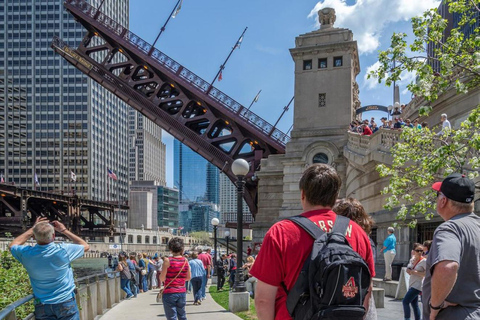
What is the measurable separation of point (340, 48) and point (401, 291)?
20007 mm

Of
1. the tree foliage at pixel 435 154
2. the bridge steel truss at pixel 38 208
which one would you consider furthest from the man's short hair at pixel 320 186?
the bridge steel truss at pixel 38 208

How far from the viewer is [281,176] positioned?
103ft

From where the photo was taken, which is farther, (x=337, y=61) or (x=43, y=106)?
(x=43, y=106)

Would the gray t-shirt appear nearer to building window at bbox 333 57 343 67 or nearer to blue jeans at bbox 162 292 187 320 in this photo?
blue jeans at bbox 162 292 187 320

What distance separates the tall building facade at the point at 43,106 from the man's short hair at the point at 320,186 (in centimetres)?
13172

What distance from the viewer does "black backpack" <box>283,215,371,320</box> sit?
8.79 feet

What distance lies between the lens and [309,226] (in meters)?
2.90

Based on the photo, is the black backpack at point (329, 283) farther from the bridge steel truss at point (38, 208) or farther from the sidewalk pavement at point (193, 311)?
the bridge steel truss at point (38, 208)

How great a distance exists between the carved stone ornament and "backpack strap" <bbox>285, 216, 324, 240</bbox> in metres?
29.1

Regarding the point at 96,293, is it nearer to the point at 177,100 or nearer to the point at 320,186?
the point at 320,186

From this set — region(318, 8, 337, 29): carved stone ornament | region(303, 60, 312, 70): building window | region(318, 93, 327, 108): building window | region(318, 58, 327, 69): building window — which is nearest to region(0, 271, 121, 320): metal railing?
region(318, 93, 327, 108): building window

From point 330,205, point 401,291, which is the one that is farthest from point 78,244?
point 401,291

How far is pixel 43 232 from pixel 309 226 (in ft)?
10.9

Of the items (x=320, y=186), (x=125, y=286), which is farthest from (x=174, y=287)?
(x=125, y=286)
